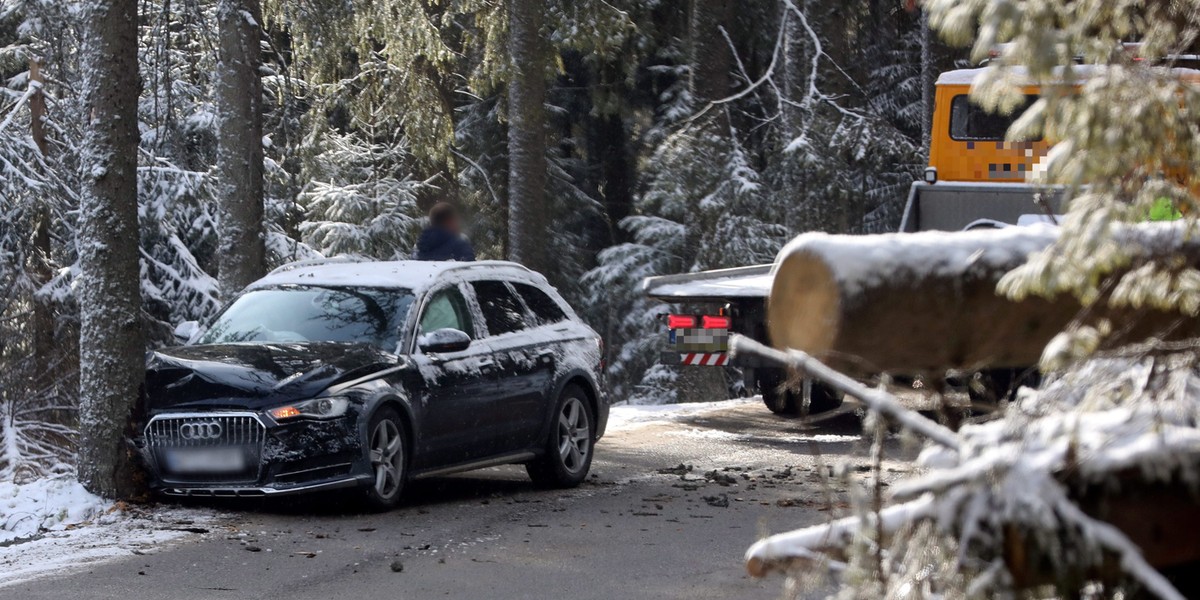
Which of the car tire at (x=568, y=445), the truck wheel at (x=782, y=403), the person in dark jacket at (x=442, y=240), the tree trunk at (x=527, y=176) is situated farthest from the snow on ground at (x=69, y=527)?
the tree trunk at (x=527, y=176)

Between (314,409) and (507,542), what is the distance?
1.46 meters

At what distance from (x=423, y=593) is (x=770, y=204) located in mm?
21752

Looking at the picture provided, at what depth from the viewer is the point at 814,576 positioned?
3.13 meters

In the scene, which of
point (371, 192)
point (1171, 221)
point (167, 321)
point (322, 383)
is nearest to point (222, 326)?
point (322, 383)

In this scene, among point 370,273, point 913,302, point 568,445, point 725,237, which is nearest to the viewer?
point 913,302

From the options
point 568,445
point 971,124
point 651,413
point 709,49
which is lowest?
point 651,413

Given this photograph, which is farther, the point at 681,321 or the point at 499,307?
the point at 681,321

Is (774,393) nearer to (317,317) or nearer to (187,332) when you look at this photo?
(317,317)

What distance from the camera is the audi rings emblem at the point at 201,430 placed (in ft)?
29.9

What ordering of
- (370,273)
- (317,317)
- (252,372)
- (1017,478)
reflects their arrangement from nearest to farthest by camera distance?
(1017,478), (252,372), (317,317), (370,273)

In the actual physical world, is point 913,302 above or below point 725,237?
above

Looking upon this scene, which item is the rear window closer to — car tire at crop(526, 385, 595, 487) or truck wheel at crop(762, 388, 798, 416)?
truck wheel at crop(762, 388, 798, 416)

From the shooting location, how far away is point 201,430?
9172mm

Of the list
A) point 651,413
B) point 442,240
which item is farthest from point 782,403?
point 442,240
